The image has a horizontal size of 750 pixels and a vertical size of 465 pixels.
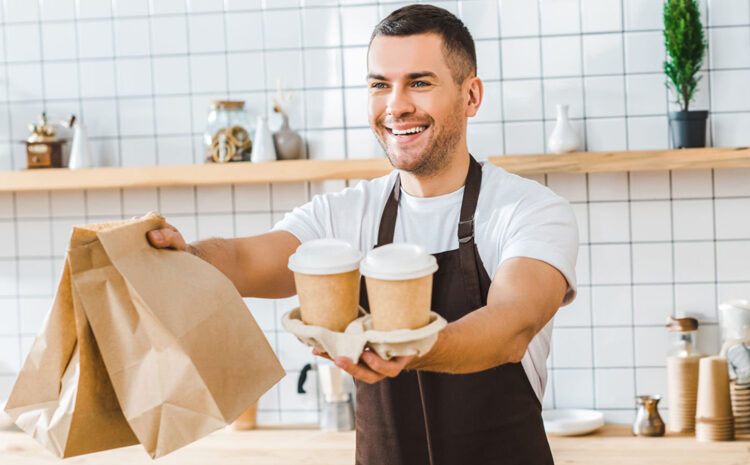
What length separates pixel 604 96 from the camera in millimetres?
2611

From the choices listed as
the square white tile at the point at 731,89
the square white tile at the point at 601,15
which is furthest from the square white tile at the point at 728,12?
the square white tile at the point at 601,15

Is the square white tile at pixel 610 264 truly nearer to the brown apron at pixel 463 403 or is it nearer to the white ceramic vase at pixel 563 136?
Answer: the white ceramic vase at pixel 563 136

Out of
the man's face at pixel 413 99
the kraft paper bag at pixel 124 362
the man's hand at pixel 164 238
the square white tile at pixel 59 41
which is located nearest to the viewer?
the kraft paper bag at pixel 124 362

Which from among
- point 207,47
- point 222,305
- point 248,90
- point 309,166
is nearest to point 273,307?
point 309,166

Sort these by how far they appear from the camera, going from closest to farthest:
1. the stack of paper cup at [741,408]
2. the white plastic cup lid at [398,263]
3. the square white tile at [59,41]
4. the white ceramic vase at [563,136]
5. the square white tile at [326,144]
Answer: the white plastic cup lid at [398,263] → the stack of paper cup at [741,408] → the white ceramic vase at [563,136] → the square white tile at [326,144] → the square white tile at [59,41]

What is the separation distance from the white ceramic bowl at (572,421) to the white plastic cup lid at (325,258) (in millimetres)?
1602

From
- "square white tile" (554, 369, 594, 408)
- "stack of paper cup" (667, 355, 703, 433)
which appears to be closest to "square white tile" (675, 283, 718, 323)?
"stack of paper cup" (667, 355, 703, 433)

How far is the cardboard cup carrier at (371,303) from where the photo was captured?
96cm

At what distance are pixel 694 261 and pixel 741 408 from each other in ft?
1.51

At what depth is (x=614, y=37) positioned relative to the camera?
8.54ft

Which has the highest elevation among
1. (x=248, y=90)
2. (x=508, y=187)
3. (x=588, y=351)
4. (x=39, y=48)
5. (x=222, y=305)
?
(x=39, y=48)

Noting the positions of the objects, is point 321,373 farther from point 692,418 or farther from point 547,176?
point 692,418

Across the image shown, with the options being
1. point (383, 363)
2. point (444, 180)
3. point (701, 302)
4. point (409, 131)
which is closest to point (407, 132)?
point (409, 131)

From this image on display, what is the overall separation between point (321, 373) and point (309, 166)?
25.5 inches
